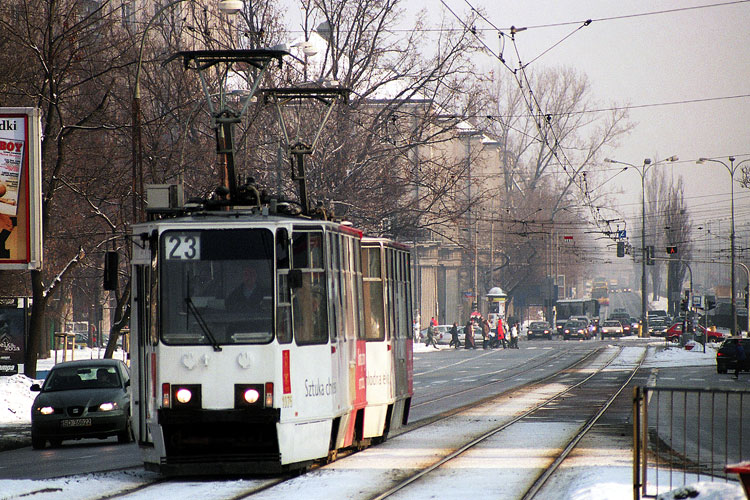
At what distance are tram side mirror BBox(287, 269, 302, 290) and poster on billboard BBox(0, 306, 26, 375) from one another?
17441 mm

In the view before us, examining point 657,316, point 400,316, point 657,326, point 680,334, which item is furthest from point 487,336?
point 400,316

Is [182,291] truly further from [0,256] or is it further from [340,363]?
[0,256]

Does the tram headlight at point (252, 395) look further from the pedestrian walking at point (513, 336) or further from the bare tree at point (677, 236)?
the bare tree at point (677, 236)

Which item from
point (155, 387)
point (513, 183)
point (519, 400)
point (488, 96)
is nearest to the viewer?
point (155, 387)

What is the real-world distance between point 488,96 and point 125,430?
24.9 m

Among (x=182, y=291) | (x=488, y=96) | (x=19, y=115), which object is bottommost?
(x=182, y=291)

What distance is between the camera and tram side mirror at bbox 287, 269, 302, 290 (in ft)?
40.3

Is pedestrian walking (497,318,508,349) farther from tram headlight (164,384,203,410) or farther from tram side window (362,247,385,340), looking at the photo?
tram headlight (164,384,203,410)

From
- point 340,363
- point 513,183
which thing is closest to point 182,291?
point 340,363

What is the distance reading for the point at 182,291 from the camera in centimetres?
1249

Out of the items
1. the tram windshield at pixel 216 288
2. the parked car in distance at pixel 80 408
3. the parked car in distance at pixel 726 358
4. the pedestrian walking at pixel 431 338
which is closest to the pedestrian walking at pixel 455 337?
the pedestrian walking at pixel 431 338

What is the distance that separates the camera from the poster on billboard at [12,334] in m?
28.3

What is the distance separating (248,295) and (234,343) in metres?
0.51

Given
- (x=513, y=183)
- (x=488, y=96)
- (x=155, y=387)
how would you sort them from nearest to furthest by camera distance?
(x=155, y=387) → (x=488, y=96) → (x=513, y=183)
